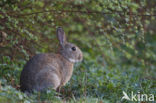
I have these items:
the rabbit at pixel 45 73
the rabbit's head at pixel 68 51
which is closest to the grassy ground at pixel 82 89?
the rabbit at pixel 45 73

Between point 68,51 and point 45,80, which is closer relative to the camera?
point 45,80

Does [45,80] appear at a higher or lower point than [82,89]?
higher

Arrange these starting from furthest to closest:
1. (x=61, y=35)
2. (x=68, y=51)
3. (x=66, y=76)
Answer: (x=68, y=51) < (x=61, y=35) < (x=66, y=76)

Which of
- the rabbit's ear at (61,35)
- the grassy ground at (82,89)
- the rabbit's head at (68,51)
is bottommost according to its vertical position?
the grassy ground at (82,89)

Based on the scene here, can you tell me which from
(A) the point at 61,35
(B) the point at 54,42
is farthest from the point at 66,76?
(B) the point at 54,42

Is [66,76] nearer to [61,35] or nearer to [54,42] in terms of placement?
[61,35]

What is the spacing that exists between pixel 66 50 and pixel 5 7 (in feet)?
5.04

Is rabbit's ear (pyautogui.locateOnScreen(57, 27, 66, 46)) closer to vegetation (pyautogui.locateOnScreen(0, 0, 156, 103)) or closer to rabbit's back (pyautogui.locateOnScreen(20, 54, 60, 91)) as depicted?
vegetation (pyautogui.locateOnScreen(0, 0, 156, 103))

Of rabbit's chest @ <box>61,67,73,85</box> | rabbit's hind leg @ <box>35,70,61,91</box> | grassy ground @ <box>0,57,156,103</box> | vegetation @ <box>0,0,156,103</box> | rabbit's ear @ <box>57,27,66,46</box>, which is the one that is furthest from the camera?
rabbit's ear @ <box>57,27,66,46</box>

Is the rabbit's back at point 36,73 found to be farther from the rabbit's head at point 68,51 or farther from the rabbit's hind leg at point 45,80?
the rabbit's head at point 68,51

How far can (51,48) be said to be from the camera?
7477 millimetres

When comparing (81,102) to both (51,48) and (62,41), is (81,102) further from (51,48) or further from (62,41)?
(51,48)

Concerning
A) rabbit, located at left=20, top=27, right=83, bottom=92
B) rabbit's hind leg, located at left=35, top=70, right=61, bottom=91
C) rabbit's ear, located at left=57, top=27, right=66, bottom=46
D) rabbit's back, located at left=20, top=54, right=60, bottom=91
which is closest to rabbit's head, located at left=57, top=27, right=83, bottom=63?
rabbit's ear, located at left=57, top=27, right=66, bottom=46

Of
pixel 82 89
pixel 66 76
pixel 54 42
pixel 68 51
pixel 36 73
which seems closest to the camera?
pixel 36 73
